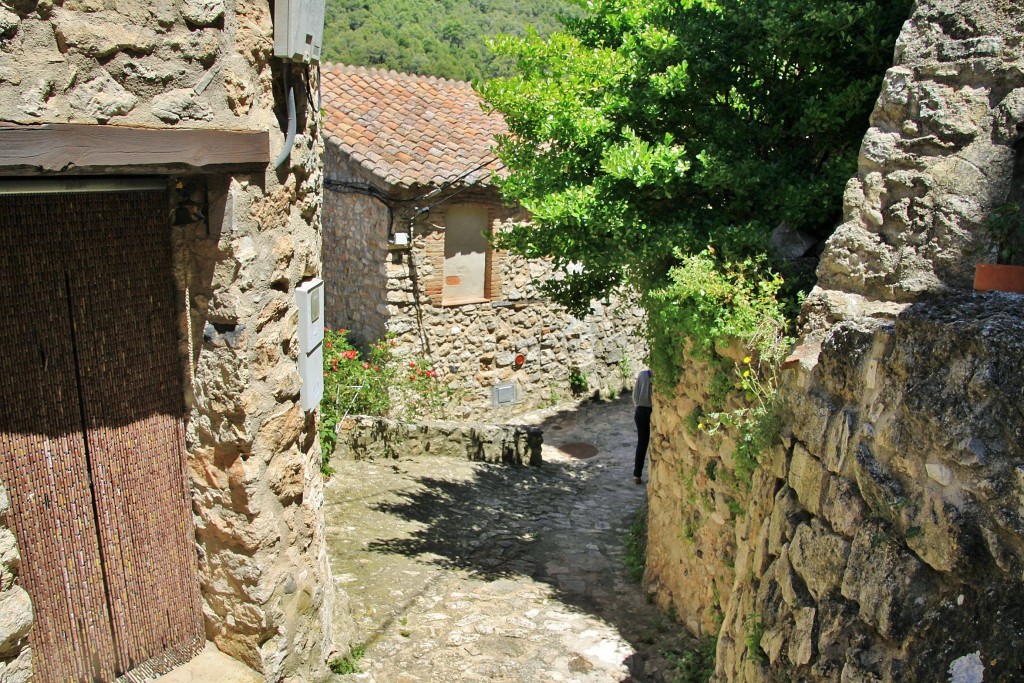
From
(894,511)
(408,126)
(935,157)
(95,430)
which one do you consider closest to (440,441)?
(408,126)

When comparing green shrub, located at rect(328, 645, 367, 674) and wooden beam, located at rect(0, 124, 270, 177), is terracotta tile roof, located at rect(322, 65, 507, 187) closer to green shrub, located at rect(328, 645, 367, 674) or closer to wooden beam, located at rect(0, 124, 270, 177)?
green shrub, located at rect(328, 645, 367, 674)

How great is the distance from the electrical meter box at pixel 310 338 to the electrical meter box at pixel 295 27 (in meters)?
1.07

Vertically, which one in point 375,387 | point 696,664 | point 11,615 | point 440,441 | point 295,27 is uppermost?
point 295,27

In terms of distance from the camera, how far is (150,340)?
12.2ft

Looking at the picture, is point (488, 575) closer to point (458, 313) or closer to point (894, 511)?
point (894, 511)

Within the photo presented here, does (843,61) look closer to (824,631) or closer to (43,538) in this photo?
(824,631)

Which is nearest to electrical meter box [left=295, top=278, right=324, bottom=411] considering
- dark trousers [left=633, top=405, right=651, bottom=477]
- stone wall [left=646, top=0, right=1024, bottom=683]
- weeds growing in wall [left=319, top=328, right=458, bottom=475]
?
stone wall [left=646, top=0, right=1024, bottom=683]

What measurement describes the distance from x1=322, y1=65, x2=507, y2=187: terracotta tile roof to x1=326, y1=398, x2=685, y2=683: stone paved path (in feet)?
13.3

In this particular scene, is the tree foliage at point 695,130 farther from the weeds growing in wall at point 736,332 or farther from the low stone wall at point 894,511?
the low stone wall at point 894,511

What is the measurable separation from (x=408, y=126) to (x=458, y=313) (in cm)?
278

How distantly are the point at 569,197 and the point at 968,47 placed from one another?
8.92 feet

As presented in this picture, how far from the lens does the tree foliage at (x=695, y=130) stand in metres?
5.23

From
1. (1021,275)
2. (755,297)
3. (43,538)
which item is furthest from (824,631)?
(43,538)

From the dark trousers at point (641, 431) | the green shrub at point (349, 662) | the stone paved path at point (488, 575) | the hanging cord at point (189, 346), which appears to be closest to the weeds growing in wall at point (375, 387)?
the stone paved path at point (488, 575)
